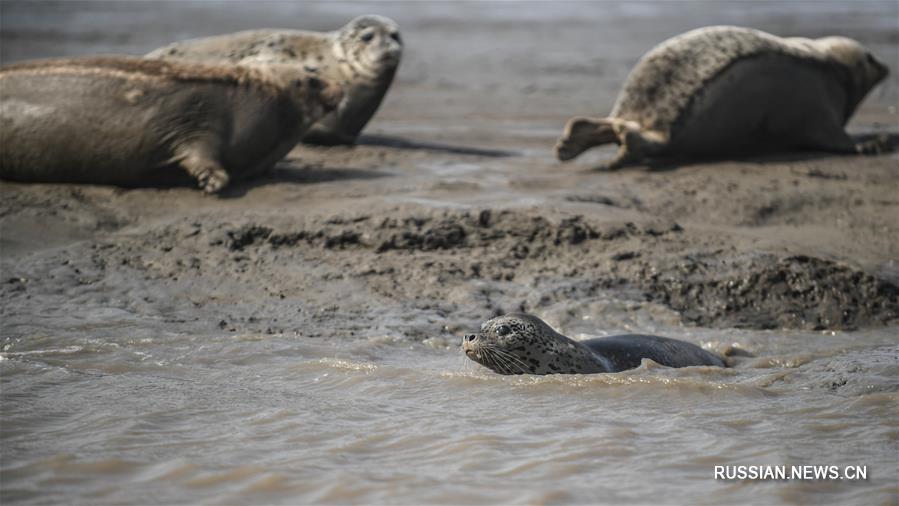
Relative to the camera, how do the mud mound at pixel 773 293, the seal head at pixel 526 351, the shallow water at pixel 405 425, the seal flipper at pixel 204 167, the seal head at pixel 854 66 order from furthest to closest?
the seal head at pixel 854 66, the seal flipper at pixel 204 167, the mud mound at pixel 773 293, the seal head at pixel 526 351, the shallow water at pixel 405 425

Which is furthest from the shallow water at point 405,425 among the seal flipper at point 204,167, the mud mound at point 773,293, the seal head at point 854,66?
the seal head at point 854,66

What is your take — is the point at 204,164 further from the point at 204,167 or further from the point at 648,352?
the point at 648,352

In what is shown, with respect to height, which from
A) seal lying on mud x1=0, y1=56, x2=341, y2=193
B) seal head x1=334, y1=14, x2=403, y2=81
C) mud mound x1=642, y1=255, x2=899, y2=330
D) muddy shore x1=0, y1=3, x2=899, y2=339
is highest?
seal head x1=334, y1=14, x2=403, y2=81

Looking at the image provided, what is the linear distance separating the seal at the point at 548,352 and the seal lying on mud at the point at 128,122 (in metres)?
2.79

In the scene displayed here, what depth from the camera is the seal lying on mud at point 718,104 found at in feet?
25.0

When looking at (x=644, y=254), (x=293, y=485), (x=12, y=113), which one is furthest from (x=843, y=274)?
(x=12, y=113)

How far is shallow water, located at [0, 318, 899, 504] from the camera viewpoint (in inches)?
127

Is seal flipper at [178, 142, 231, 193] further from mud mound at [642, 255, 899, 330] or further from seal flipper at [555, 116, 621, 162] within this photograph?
mud mound at [642, 255, 899, 330]

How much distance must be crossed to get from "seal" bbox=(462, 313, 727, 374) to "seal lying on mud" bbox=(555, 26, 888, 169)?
3150mm

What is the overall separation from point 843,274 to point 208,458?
343 centimetres

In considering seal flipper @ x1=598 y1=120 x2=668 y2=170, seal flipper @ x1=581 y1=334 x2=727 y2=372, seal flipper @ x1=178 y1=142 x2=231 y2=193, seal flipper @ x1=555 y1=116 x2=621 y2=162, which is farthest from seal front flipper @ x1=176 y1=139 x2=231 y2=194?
seal flipper @ x1=581 y1=334 x2=727 y2=372

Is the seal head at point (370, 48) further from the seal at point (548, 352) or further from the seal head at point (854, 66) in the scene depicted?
the seal at point (548, 352)

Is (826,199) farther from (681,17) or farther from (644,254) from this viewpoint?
(681,17)

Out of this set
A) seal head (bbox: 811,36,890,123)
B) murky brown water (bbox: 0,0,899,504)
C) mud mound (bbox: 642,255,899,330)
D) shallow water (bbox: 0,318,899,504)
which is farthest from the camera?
seal head (bbox: 811,36,890,123)
